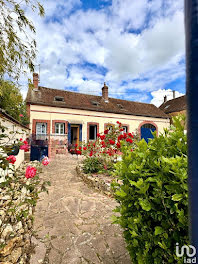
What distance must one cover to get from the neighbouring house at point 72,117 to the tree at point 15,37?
8425mm

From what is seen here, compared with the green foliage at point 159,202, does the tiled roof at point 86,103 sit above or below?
above

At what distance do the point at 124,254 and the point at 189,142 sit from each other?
8.05 ft

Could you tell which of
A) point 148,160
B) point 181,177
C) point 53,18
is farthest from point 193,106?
point 53,18

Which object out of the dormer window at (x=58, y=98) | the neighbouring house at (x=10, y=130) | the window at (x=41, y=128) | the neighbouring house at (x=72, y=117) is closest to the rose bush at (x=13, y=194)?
the neighbouring house at (x=10, y=130)

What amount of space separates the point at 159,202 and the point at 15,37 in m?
2.62

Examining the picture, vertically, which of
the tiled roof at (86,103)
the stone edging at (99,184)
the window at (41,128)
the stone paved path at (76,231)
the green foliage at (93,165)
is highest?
the tiled roof at (86,103)

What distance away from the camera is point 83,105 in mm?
14359

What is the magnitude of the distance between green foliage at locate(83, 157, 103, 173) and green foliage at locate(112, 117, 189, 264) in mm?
4226

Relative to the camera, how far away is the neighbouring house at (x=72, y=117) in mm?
12002

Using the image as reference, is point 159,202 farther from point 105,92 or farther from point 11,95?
point 105,92

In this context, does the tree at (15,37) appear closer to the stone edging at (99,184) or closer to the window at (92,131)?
the stone edging at (99,184)

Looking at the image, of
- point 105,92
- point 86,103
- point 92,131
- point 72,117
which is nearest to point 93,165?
point 72,117

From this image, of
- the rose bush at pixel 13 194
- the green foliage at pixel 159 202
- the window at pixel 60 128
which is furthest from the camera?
the window at pixel 60 128

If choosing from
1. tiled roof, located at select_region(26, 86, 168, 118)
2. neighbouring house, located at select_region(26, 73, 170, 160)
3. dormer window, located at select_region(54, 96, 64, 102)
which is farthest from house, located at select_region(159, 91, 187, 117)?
dormer window, located at select_region(54, 96, 64, 102)
